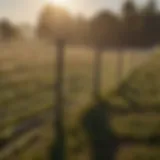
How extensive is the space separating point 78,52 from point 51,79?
6.9 inches

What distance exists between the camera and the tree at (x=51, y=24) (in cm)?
216

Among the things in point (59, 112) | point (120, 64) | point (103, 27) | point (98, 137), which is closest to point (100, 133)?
point (98, 137)

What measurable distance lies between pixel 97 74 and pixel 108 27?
0.22 m

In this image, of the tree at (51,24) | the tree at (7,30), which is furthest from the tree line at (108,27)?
the tree at (7,30)

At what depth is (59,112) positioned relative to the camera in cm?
223

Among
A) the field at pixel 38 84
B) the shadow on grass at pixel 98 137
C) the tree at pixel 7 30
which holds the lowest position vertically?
the shadow on grass at pixel 98 137

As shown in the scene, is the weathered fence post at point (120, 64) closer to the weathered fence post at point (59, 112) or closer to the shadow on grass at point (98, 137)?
the shadow on grass at point (98, 137)

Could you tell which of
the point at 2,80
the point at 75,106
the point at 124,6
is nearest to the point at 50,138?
the point at 75,106

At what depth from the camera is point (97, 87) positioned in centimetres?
223

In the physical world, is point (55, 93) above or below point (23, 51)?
below

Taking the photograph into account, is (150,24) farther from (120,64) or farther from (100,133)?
(100,133)

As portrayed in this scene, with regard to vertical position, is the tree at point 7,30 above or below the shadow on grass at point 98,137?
above

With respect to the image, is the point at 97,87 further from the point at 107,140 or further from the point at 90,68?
the point at 107,140

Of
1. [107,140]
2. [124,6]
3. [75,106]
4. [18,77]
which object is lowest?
[107,140]
